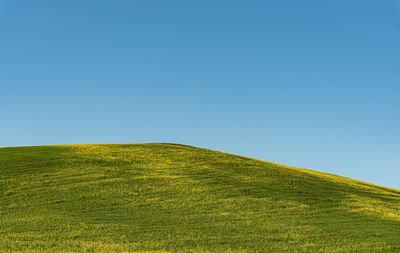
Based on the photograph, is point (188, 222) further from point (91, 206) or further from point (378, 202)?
point (378, 202)

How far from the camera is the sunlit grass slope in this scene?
44.4ft

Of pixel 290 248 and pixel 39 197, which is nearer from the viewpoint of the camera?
pixel 290 248

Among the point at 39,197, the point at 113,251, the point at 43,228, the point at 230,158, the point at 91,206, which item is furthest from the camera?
the point at 230,158

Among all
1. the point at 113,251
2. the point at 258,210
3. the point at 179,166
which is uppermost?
the point at 179,166

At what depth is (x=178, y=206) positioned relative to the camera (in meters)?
17.5

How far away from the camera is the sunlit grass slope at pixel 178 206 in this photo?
13.5 m

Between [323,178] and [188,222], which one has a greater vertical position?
[323,178]

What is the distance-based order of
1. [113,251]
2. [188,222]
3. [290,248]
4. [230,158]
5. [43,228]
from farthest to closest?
1. [230,158]
2. [188,222]
3. [43,228]
4. [290,248]
5. [113,251]

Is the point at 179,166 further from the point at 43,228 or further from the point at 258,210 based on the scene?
the point at 43,228

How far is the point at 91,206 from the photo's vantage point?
1730cm

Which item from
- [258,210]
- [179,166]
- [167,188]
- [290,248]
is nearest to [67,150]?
[179,166]

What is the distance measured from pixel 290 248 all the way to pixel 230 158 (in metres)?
14.6

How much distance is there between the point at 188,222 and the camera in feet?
51.0

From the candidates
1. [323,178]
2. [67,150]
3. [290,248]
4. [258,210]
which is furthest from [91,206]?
[323,178]
